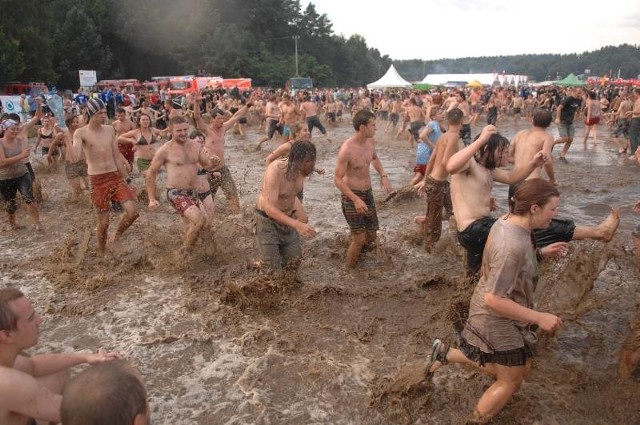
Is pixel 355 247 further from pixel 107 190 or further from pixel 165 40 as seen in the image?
pixel 165 40

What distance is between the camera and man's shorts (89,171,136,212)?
574 cm

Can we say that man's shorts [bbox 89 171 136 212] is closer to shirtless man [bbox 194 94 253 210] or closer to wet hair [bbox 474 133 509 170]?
shirtless man [bbox 194 94 253 210]

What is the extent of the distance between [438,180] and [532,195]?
9.86 ft

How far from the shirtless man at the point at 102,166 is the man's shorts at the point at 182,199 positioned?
1.81 ft

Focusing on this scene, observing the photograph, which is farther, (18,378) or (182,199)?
(182,199)

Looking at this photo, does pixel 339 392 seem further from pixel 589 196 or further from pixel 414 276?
pixel 589 196

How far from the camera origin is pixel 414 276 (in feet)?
17.7

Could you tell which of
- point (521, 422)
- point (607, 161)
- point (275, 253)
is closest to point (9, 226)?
point (275, 253)

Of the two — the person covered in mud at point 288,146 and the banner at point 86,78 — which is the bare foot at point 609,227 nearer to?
the person covered in mud at point 288,146

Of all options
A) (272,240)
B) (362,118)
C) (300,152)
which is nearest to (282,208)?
(272,240)

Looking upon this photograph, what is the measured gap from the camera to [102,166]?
5.74 m

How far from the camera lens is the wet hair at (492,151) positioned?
362 cm

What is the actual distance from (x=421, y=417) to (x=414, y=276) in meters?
2.37

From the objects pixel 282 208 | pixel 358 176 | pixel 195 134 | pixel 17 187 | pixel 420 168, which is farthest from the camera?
pixel 420 168
